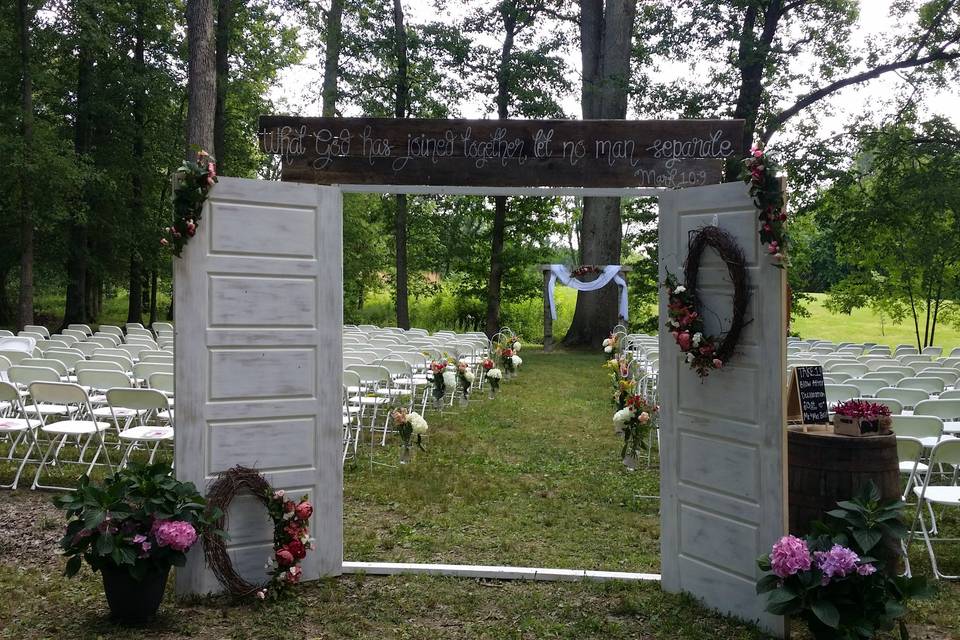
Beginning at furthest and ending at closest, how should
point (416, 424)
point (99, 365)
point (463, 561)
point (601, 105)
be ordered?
point (601, 105) < point (99, 365) < point (416, 424) < point (463, 561)

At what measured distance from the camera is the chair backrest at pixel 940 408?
19.3 ft

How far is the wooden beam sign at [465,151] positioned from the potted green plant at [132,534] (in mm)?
1828

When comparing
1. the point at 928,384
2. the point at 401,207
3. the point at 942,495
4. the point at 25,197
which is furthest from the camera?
the point at 401,207

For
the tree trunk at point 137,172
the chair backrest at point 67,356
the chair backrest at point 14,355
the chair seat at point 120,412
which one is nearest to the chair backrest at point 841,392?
the chair seat at point 120,412

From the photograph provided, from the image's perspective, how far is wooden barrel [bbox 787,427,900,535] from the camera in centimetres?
386

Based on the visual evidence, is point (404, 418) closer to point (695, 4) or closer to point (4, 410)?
point (4, 410)

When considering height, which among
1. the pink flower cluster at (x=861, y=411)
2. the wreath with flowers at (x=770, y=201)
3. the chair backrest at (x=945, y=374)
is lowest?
the chair backrest at (x=945, y=374)

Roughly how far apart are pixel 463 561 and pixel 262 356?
5.52ft

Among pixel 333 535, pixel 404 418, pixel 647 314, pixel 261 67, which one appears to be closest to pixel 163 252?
pixel 261 67

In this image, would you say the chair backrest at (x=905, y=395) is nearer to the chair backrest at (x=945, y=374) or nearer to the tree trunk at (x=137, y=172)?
the chair backrest at (x=945, y=374)

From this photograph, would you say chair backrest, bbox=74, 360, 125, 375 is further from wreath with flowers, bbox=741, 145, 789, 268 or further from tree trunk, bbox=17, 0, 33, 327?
tree trunk, bbox=17, 0, 33, 327

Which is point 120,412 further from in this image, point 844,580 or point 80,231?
point 80,231

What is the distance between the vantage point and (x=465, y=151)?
14.6ft

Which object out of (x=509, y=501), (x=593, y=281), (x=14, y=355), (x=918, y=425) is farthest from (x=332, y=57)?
(x=918, y=425)
